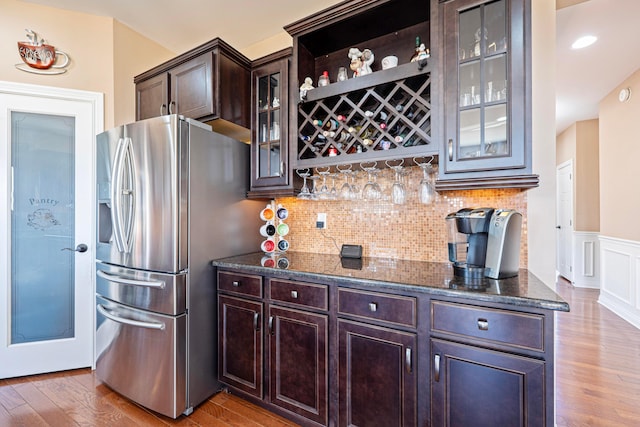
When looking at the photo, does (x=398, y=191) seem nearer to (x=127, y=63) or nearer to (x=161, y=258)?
(x=161, y=258)

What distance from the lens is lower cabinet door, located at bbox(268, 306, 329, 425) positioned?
1603 millimetres

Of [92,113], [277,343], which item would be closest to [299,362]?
[277,343]

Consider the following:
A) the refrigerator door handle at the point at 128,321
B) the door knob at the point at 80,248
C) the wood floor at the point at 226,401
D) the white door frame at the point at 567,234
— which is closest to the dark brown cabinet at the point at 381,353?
the wood floor at the point at 226,401

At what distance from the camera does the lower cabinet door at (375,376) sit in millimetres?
1374

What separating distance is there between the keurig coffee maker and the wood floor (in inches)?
47.2

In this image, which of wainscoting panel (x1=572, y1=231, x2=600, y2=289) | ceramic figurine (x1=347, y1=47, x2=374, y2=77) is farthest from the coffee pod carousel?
wainscoting panel (x1=572, y1=231, x2=600, y2=289)

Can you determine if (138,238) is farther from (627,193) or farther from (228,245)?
(627,193)

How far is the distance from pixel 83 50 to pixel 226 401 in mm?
3077

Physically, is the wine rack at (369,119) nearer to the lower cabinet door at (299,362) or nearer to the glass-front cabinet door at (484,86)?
the glass-front cabinet door at (484,86)

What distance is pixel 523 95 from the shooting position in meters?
1.44

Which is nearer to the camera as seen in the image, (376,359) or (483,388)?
(483,388)

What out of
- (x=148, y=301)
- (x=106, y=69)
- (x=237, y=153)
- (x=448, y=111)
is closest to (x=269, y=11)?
(x=237, y=153)

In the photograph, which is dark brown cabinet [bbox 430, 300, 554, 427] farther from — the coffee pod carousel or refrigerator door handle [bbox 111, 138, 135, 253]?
refrigerator door handle [bbox 111, 138, 135, 253]

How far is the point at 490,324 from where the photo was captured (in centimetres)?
120
